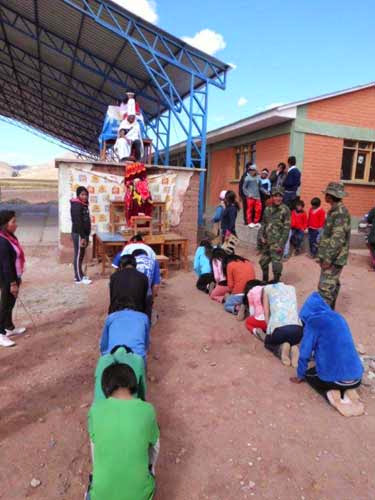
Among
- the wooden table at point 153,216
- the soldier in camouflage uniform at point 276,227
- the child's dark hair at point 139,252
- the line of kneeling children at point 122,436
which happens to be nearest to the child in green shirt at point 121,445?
the line of kneeling children at point 122,436

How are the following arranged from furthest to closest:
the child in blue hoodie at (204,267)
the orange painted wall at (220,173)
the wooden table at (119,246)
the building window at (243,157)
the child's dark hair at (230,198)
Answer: the orange painted wall at (220,173), the building window at (243,157), the child's dark hair at (230,198), the wooden table at (119,246), the child in blue hoodie at (204,267)

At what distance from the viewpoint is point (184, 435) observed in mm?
2988

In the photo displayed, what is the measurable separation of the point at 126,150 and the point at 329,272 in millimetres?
6182

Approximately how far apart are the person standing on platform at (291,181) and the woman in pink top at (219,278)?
337 cm

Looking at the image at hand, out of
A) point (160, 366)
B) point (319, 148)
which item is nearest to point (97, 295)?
point (160, 366)

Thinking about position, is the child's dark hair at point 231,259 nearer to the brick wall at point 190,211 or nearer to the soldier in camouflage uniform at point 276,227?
the soldier in camouflage uniform at point 276,227

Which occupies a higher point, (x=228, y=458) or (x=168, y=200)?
(x=168, y=200)

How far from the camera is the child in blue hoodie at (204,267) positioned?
6.75m

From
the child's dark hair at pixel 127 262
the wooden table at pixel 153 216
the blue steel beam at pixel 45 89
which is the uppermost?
the blue steel beam at pixel 45 89

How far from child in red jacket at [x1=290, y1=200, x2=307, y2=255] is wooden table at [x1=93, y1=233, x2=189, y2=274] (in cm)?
270

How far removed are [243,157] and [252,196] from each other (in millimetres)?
4428

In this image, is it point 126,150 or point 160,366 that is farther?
point 126,150

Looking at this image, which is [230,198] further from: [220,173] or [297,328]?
[220,173]

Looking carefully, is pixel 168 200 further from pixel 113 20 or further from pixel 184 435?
pixel 184 435
